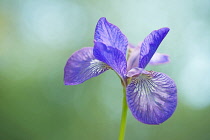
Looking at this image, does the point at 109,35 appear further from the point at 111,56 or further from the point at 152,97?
the point at 152,97

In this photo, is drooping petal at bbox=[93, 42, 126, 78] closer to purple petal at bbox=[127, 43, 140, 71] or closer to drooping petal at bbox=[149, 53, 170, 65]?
purple petal at bbox=[127, 43, 140, 71]

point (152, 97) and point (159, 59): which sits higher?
point (159, 59)

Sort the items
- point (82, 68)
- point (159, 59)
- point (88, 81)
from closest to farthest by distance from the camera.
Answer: point (82, 68) < point (159, 59) < point (88, 81)

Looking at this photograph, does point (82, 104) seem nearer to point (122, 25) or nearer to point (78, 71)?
point (122, 25)

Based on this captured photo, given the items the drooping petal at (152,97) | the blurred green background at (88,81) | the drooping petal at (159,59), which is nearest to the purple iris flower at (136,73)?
the drooping petal at (152,97)

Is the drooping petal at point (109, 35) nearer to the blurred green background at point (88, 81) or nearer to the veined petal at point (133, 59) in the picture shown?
the veined petal at point (133, 59)

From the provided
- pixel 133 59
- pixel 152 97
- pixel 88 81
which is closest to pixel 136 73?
pixel 152 97
